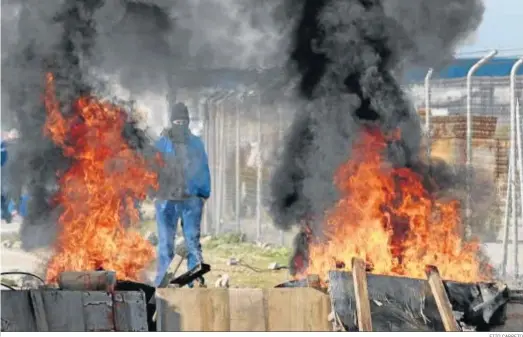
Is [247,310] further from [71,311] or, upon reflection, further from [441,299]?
[441,299]

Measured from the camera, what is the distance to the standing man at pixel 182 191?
1123 centimetres

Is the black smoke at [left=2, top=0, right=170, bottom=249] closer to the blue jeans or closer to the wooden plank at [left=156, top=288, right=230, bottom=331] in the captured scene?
the blue jeans

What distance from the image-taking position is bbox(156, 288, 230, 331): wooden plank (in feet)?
27.2

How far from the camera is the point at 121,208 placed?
9.83 m

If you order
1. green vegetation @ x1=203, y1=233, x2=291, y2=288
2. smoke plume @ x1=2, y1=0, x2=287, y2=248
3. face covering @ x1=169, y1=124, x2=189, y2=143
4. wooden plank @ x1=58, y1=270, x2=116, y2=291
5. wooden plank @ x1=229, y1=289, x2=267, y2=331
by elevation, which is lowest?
green vegetation @ x1=203, y1=233, x2=291, y2=288

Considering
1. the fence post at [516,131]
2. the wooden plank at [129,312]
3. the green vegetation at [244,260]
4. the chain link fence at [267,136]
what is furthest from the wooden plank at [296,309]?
the fence post at [516,131]

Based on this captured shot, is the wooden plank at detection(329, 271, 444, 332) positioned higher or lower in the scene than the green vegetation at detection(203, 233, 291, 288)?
higher

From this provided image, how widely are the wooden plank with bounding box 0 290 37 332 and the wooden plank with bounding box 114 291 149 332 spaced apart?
2.10 feet

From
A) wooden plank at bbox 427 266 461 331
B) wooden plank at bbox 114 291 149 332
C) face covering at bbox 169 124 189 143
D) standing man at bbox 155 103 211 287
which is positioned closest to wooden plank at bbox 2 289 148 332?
wooden plank at bbox 114 291 149 332

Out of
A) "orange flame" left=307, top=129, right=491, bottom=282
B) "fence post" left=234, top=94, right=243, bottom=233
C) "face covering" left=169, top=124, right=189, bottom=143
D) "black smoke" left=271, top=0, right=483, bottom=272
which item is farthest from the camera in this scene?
"fence post" left=234, top=94, right=243, bottom=233

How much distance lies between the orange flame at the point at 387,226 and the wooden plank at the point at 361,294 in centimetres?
77

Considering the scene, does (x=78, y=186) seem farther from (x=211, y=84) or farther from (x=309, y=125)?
(x=211, y=84)

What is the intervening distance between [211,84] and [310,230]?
2827mm

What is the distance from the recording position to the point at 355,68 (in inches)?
390
